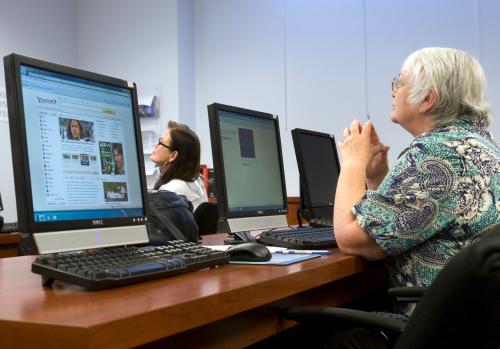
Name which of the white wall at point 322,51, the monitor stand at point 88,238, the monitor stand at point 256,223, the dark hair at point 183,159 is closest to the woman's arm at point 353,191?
the monitor stand at point 256,223

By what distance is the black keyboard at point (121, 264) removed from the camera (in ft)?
2.90

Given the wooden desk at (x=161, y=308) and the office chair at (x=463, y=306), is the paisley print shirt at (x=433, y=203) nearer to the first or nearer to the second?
the wooden desk at (x=161, y=308)

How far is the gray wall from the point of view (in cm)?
416

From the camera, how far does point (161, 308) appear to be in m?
0.73

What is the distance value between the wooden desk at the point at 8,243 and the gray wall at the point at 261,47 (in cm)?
181

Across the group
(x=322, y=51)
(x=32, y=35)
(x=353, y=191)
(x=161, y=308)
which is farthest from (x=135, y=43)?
(x=161, y=308)

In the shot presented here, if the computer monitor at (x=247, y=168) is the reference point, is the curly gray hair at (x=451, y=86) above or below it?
above

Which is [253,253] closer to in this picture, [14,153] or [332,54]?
[14,153]

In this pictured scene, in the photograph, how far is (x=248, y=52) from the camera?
15.8 ft

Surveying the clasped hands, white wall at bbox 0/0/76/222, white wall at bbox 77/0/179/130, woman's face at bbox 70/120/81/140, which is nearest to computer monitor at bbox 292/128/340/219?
the clasped hands

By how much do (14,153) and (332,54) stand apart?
3.71m

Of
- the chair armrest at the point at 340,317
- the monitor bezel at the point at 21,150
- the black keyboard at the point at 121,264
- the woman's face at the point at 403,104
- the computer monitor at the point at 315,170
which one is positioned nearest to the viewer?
the black keyboard at the point at 121,264

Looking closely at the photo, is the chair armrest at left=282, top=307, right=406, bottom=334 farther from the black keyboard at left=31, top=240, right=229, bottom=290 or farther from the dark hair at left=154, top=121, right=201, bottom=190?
the dark hair at left=154, top=121, right=201, bottom=190

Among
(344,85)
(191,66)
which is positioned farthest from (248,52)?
(344,85)
